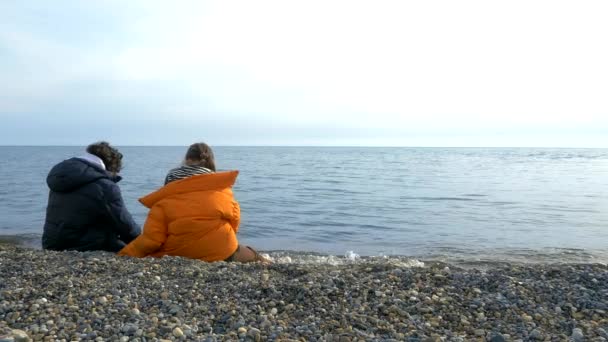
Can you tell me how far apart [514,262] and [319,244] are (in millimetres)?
4427

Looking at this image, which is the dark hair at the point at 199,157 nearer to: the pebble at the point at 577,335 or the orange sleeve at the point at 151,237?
the orange sleeve at the point at 151,237

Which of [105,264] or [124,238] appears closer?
[105,264]

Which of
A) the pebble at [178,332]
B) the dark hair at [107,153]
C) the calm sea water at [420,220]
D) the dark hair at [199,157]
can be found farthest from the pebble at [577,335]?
the calm sea water at [420,220]

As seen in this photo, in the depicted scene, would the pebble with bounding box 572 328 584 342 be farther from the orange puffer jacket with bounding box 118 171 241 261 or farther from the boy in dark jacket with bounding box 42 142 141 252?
Answer: the boy in dark jacket with bounding box 42 142 141 252

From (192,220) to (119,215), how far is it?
4.35ft

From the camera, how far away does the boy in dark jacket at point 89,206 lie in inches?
273

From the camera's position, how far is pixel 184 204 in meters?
6.44

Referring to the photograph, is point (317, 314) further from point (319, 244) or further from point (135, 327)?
point (319, 244)

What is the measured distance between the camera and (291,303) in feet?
15.5

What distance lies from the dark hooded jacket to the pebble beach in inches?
41.5

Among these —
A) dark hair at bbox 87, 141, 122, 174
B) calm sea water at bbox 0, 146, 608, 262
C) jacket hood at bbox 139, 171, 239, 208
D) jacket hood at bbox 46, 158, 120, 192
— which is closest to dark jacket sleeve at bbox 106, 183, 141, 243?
jacket hood at bbox 46, 158, 120, 192

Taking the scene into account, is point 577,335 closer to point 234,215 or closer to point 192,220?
point 234,215

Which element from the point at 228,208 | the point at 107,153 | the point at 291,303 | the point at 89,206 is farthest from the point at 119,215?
the point at 291,303

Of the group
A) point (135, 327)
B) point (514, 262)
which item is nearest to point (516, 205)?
point (514, 262)
